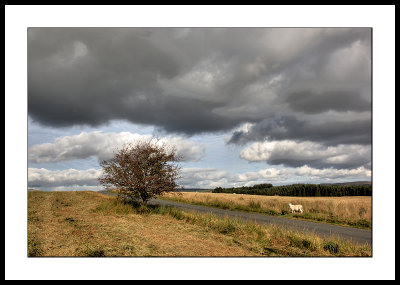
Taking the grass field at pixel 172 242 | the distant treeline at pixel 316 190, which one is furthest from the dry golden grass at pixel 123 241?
the distant treeline at pixel 316 190

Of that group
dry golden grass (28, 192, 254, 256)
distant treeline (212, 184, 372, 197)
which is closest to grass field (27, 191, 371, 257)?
dry golden grass (28, 192, 254, 256)

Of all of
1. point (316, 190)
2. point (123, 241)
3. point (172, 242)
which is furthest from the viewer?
point (316, 190)

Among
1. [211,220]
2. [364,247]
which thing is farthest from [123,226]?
[364,247]

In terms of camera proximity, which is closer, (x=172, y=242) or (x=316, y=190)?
(x=172, y=242)

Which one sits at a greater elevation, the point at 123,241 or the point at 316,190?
the point at 123,241

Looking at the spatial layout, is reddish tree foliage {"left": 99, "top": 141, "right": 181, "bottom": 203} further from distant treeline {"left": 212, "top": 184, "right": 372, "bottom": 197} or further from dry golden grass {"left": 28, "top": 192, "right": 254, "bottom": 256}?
distant treeline {"left": 212, "top": 184, "right": 372, "bottom": 197}

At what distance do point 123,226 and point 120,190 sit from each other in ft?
25.1

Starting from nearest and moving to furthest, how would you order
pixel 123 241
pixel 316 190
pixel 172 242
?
pixel 123 241
pixel 172 242
pixel 316 190

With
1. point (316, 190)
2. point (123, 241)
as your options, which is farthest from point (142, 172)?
point (316, 190)

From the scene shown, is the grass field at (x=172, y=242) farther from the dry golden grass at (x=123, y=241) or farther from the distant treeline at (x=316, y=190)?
the distant treeline at (x=316, y=190)

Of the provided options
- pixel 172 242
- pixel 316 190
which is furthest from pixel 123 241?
pixel 316 190

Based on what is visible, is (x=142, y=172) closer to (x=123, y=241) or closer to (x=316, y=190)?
(x=123, y=241)

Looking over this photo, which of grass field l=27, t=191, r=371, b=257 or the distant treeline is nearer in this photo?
grass field l=27, t=191, r=371, b=257

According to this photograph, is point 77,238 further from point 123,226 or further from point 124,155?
point 124,155
